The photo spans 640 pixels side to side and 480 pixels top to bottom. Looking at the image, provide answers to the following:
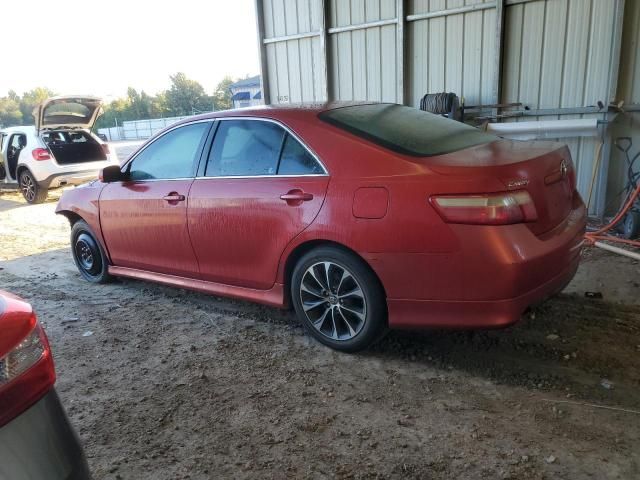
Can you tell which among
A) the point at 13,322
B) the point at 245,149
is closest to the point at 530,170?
the point at 245,149

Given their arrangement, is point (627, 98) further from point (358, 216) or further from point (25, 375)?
point (25, 375)

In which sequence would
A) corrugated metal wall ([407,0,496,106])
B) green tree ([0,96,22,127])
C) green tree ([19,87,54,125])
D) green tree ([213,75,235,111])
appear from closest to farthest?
corrugated metal wall ([407,0,496,106])
green tree ([0,96,22,127])
green tree ([213,75,235,111])
green tree ([19,87,54,125])

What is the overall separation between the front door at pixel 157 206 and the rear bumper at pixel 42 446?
2355mm

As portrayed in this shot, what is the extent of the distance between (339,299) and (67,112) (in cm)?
1005

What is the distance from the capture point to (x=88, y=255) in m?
5.06

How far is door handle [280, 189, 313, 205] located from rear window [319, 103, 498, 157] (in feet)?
1.59

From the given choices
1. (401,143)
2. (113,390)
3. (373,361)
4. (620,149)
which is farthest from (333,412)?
(620,149)

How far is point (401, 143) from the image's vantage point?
119 inches

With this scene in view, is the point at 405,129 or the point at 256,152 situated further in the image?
the point at 256,152

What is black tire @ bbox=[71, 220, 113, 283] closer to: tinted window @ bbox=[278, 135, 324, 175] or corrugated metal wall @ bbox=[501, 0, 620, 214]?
tinted window @ bbox=[278, 135, 324, 175]

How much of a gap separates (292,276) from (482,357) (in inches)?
51.3

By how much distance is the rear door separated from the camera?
3207mm

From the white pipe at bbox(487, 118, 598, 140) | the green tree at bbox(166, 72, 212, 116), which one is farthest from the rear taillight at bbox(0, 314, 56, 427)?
the green tree at bbox(166, 72, 212, 116)

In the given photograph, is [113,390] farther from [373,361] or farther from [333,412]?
[373,361]
